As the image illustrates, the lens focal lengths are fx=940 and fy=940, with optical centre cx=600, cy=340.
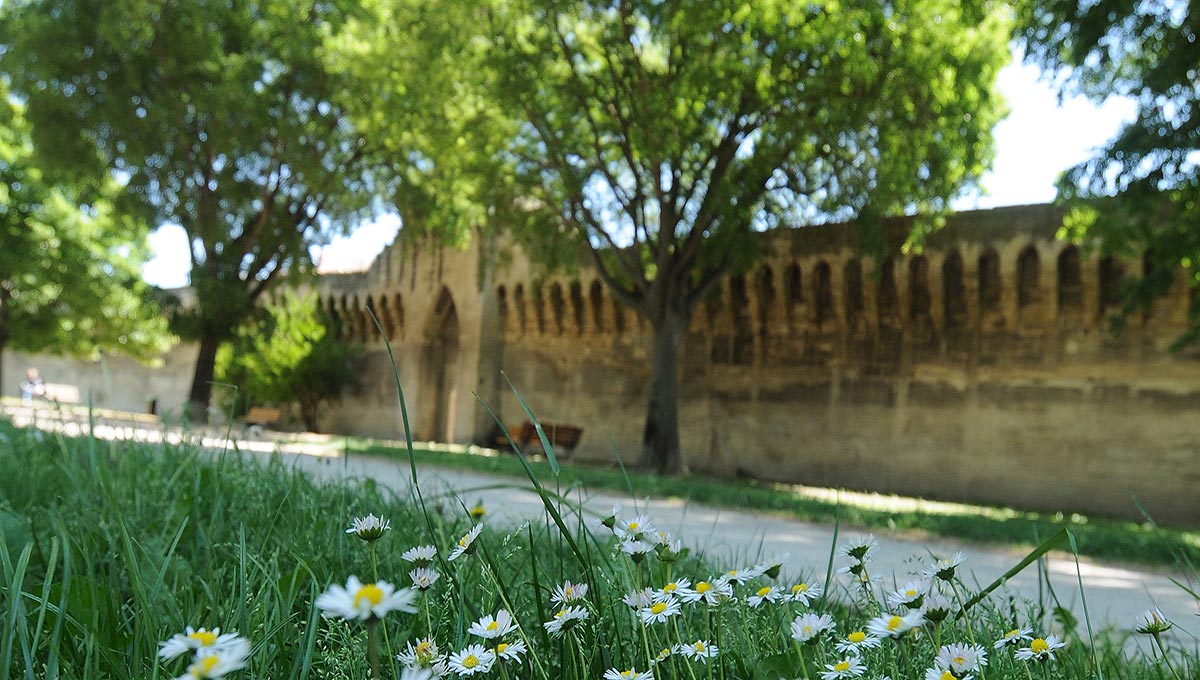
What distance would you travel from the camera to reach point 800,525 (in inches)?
294

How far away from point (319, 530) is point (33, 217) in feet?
86.8

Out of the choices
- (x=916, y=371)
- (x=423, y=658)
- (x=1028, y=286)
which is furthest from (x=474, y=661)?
(x=916, y=371)

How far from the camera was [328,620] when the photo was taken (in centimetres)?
132

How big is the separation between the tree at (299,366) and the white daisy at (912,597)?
2443 centimetres

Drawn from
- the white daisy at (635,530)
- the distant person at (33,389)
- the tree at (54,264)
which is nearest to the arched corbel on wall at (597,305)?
the distant person at (33,389)

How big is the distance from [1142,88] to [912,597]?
30.8 ft

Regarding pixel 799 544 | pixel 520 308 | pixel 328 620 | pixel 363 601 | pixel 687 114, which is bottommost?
pixel 799 544

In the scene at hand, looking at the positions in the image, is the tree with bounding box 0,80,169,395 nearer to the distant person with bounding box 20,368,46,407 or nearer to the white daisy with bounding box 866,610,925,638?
the distant person with bounding box 20,368,46,407

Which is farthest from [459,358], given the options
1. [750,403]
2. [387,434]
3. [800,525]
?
[800,525]

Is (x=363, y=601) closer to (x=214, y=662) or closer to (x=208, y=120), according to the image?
(x=214, y=662)

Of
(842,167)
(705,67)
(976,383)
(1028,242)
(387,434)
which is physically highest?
(705,67)

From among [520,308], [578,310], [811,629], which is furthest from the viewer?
[520,308]

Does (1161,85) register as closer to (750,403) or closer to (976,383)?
(976,383)

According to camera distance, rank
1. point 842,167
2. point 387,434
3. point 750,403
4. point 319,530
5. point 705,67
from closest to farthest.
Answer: point 319,530 < point 705,67 < point 842,167 < point 750,403 < point 387,434
